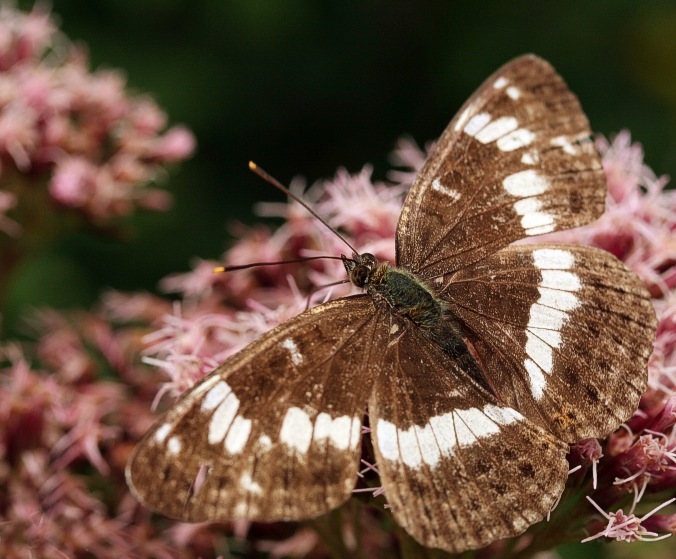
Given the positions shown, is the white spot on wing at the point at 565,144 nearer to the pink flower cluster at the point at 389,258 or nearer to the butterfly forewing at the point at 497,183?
the butterfly forewing at the point at 497,183

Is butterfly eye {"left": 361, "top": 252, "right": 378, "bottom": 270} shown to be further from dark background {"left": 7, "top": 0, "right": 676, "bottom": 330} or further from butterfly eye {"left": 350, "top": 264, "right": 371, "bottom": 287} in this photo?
dark background {"left": 7, "top": 0, "right": 676, "bottom": 330}

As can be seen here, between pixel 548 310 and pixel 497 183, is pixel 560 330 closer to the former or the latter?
pixel 548 310

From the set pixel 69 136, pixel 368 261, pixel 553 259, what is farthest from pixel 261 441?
pixel 69 136

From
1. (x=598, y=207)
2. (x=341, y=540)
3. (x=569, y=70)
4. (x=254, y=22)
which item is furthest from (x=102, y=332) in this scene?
(x=569, y=70)

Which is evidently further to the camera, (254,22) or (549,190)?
(254,22)

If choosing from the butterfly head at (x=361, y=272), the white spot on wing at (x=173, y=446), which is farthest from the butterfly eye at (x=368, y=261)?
the white spot on wing at (x=173, y=446)

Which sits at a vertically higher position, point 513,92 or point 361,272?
point 513,92

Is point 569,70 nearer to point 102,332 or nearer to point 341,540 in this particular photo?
point 102,332
